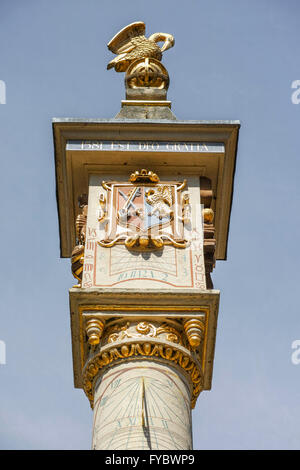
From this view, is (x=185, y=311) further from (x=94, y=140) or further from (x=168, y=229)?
(x=94, y=140)

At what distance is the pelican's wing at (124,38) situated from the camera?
53.4 feet

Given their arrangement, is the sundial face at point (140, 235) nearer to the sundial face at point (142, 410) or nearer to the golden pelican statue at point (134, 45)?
the sundial face at point (142, 410)

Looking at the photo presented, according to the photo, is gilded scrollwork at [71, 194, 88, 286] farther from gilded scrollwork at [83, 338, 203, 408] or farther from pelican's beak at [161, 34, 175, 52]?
pelican's beak at [161, 34, 175, 52]

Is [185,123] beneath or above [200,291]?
above

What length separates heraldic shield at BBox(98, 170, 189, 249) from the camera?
1234cm

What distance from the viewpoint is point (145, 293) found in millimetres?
11273

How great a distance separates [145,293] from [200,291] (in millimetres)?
651

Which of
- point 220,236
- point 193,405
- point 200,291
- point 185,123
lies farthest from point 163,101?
point 193,405

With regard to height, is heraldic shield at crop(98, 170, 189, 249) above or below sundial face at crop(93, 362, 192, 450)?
above

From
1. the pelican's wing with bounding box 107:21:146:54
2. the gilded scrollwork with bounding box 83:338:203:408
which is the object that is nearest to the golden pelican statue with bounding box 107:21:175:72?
the pelican's wing with bounding box 107:21:146:54

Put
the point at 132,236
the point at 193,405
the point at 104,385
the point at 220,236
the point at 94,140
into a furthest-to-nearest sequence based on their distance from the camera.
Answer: the point at 220,236
the point at 94,140
the point at 132,236
the point at 193,405
the point at 104,385

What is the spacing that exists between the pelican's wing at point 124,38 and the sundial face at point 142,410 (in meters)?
7.23

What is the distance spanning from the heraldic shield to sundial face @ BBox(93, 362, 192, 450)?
2.10m

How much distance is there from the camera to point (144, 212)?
12703mm
